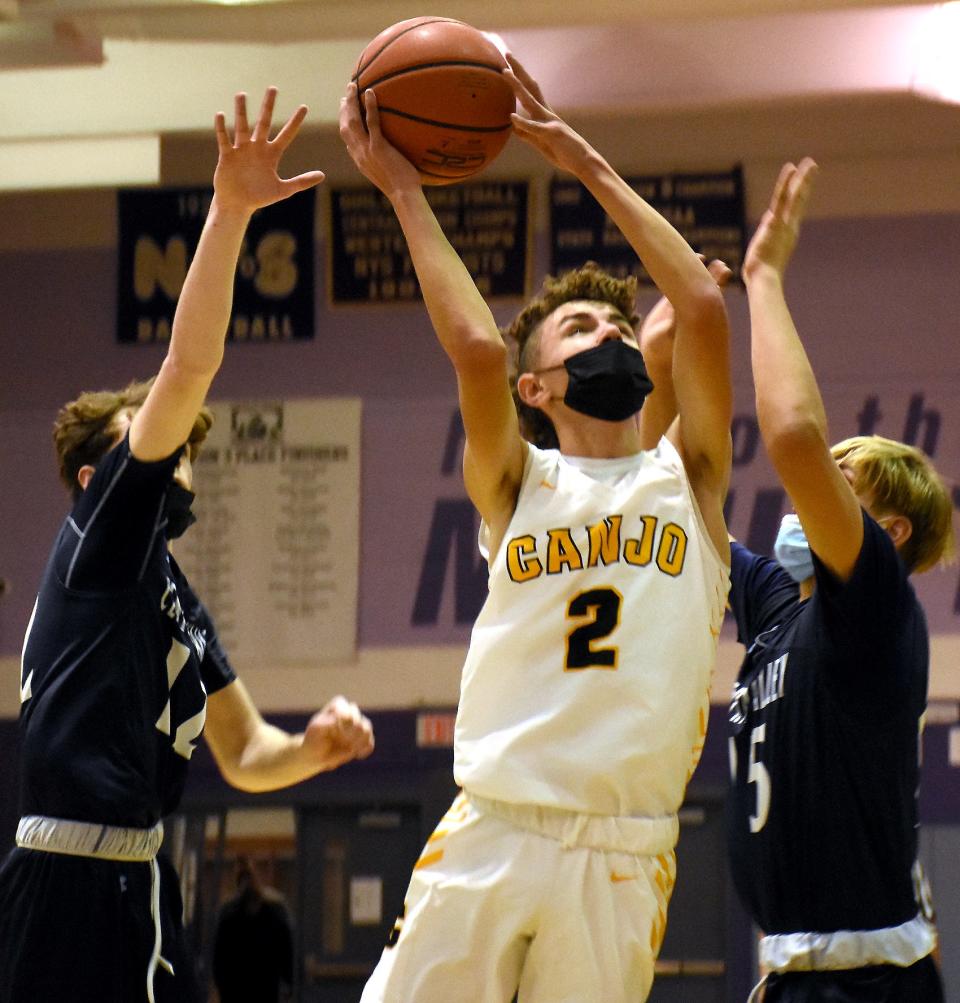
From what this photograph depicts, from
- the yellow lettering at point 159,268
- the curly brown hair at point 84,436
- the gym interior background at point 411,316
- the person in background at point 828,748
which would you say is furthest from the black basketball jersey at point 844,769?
the yellow lettering at point 159,268

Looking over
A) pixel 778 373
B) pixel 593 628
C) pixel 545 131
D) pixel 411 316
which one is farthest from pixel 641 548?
pixel 411 316

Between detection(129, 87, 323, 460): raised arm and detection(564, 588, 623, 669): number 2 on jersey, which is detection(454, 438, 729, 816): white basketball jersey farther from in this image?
detection(129, 87, 323, 460): raised arm

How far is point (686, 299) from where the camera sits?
2.84 m

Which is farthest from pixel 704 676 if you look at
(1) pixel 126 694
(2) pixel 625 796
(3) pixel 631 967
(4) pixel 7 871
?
(4) pixel 7 871

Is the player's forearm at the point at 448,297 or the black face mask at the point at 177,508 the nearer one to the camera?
the player's forearm at the point at 448,297

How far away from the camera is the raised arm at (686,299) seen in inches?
112

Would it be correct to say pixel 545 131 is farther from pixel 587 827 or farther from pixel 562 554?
pixel 587 827

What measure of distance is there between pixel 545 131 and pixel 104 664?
139cm

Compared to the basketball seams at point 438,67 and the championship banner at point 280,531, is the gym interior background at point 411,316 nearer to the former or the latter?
the championship banner at point 280,531

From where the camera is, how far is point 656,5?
6441 millimetres

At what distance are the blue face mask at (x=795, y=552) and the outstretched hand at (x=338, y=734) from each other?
991 mm

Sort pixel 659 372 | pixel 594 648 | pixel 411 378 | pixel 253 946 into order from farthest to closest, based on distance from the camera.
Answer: pixel 411 378, pixel 253 946, pixel 659 372, pixel 594 648

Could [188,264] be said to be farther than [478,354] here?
Yes

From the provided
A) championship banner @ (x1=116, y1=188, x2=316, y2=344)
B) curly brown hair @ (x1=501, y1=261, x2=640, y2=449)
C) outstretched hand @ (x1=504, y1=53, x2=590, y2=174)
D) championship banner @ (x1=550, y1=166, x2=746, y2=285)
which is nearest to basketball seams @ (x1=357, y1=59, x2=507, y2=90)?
outstretched hand @ (x1=504, y1=53, x2=590, y2=174)
